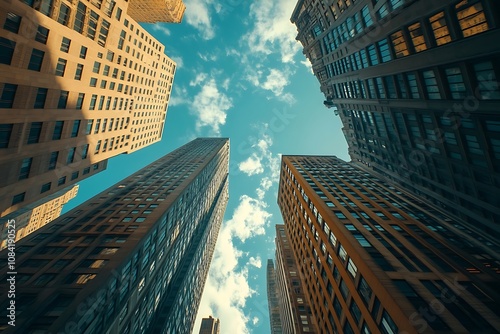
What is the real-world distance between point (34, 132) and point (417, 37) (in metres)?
49.1

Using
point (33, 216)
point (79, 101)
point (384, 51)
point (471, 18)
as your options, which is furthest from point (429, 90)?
point (33, 216)

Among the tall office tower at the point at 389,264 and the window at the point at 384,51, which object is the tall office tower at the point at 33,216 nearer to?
the tall office tower at the point at 389,264

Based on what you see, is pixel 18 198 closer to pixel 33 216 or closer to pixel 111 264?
pixel 111 264

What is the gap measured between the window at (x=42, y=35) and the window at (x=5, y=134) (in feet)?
33.2

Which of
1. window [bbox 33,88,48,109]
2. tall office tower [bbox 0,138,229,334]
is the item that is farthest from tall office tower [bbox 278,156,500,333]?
window [bbox 33,88,48,109]

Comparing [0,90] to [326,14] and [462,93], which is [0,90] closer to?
[462,93]

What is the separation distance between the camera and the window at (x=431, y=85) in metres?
29.0

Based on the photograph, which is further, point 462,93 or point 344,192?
point 344,192

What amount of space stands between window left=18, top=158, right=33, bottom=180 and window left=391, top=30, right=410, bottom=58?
5057 centimetres

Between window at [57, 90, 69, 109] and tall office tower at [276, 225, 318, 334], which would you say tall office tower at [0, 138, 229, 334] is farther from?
tall office tower at [276, 225, 318, 334]

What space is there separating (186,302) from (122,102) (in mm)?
65724

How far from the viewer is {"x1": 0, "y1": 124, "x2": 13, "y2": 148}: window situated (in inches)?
915

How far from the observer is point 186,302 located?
76125 mm

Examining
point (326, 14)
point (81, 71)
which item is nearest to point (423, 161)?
point (326, 14)
